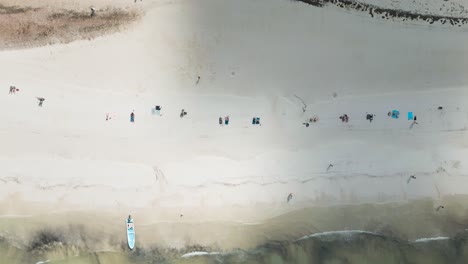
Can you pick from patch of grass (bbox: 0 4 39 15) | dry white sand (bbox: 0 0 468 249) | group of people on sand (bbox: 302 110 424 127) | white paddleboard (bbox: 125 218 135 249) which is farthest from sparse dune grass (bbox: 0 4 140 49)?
group of people on sand (bbox: 302 110 424 127)

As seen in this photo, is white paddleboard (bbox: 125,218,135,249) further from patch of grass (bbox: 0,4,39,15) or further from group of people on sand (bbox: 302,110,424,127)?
patch of grass (bbox: 0,4,39,15)

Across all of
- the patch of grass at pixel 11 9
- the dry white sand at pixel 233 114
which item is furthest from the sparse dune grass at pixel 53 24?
the dry white sand at pixel 233 114

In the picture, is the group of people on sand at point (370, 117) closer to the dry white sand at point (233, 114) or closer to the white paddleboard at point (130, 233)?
the dry white sand at point (233, 114)

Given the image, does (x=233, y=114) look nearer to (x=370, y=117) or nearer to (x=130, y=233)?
(x=370, y=117)

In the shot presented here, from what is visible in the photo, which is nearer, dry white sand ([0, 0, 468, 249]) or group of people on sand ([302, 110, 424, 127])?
dry white sand ([0, 0, 468, 249])

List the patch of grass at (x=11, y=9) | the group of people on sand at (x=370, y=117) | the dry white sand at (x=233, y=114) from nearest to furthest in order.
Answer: the patch of grass at (x=11, y=9) → the dry white sand at (x=233, y=114) → the group of people on sand at (x=370, y=117)
